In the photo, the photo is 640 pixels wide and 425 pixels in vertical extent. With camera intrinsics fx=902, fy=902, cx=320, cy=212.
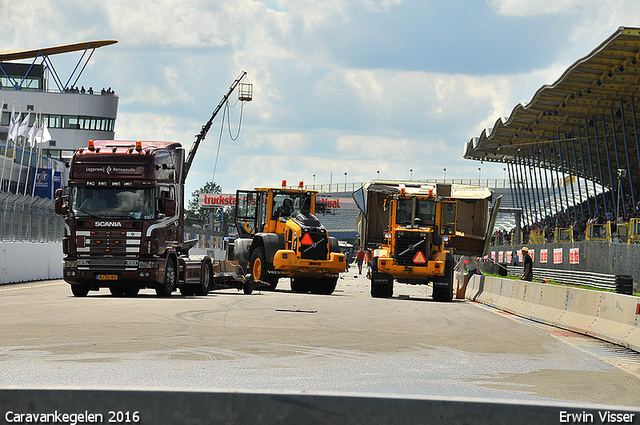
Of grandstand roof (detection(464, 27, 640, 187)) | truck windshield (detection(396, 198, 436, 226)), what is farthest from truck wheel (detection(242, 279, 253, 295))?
grandstand roof (detection(464, 27, 640, 187))

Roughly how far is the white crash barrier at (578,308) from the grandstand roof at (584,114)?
19476 millimetres

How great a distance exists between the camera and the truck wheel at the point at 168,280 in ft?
69.7

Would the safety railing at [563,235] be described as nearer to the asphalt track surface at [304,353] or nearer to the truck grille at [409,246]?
the truck grille at [409,246]

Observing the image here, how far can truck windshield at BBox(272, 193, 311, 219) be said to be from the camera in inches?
1087

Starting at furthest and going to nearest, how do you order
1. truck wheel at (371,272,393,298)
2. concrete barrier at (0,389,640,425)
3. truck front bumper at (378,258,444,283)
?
truck wheel at (371,272,393,298), truck front bumper at (378,258,444,283), concrete barrier at (0,389,640,425)

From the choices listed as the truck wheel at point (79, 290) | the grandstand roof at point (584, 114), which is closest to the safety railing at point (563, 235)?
the grandstand roof at point (584, 114)

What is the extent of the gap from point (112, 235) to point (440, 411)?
1678 cm

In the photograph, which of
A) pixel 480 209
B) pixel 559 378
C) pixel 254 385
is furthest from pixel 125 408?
pixel 480 209

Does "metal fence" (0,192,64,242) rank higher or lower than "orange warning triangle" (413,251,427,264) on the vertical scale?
higher

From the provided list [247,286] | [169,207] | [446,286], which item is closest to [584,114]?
[446,286]

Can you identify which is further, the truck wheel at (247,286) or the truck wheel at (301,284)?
the truck wheel at (301,284)

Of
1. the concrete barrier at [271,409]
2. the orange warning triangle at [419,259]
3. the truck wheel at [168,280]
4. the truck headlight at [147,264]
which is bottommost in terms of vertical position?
the concrete barrier at [271,409]

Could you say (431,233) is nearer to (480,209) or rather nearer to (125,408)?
(480,209)

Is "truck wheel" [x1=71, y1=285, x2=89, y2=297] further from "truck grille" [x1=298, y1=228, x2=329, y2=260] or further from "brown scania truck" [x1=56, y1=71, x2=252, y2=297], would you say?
"truck grille" [x1=298, y1=228, x2=329, y2=260]
